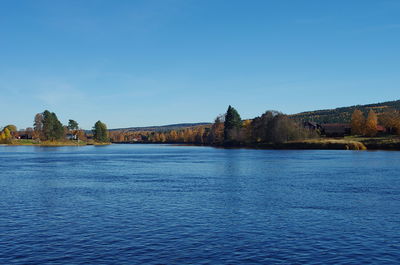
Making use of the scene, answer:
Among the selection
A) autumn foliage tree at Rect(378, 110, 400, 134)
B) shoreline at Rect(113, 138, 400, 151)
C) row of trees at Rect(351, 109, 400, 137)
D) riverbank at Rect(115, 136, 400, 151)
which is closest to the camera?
shoreline at Rect(113, 138, 400, 151)

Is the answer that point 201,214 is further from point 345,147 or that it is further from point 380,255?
point 345,147

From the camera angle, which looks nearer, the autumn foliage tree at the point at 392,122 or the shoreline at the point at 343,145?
the shoreline at the point at 343,145

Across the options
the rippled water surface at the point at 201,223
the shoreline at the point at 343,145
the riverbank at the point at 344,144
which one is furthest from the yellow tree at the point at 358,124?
the rippled water surface at the point at 201,223

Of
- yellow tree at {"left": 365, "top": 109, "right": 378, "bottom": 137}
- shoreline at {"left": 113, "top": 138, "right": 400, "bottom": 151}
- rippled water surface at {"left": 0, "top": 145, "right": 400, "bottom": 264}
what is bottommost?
rippled water surface at {"left": 0, "top": 145, "right": 400, "bottom": 264}

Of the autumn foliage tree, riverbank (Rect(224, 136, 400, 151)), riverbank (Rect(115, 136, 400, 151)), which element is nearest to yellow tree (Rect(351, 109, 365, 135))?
the autumn foliage tree

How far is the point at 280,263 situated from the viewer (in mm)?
19953

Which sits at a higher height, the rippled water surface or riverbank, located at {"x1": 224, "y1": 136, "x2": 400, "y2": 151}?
riverbank, located at {"x1": 224, "y1": 136, "x2": 400, "y2": 151}

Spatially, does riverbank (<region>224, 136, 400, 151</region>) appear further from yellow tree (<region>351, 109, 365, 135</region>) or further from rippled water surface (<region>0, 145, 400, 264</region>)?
rippled water surface (<region>0, 145, 400, 264</region>)

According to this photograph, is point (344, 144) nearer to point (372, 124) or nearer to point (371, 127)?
point (372, 124)

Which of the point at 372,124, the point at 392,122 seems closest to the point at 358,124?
the point at 372,124

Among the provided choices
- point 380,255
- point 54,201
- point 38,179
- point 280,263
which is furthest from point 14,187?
point 380,255

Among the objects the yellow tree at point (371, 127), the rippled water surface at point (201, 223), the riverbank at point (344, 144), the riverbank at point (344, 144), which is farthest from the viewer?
the yellow tree at point (371, 127)

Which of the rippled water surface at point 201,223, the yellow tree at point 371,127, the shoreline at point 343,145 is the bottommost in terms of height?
the rippled water surface at point 201,223

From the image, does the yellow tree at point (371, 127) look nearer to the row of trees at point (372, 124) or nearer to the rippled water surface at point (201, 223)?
the row of trees at point (372, 124)
